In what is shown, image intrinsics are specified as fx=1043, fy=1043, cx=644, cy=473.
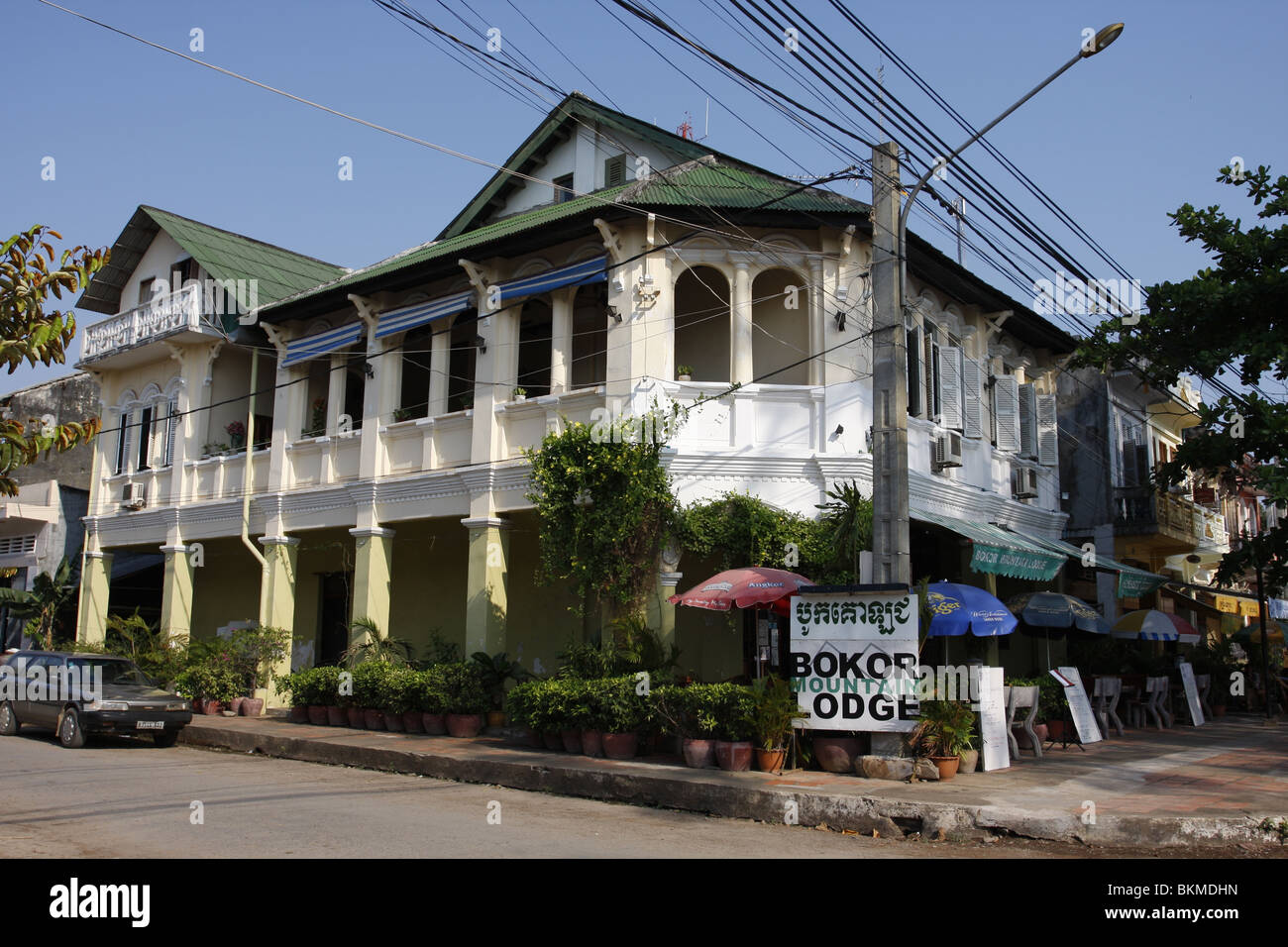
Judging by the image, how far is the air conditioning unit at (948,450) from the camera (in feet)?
52.6

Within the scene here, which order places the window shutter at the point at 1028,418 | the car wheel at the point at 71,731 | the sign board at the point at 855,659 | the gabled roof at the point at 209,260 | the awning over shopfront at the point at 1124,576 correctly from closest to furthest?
the sign board at the point at 855,659
the car wheel at the point at 71,731
the awning over shopfront at the point at 1124,576
the window shutter at the point at 1028,418
the gabled roof at the point at 209,260

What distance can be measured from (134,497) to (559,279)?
13.2m

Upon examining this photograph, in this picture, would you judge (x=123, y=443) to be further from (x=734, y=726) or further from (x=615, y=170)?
(x=734, y=726)

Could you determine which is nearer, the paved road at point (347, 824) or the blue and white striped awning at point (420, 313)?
the paved road at point (347, 824)

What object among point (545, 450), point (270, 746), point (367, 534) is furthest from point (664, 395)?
point (270, 746)

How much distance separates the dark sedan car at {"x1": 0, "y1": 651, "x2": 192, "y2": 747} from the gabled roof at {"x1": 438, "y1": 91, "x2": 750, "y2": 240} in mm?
10100

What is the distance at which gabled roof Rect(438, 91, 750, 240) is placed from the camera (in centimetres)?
1816

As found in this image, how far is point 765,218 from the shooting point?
1534 centimetres

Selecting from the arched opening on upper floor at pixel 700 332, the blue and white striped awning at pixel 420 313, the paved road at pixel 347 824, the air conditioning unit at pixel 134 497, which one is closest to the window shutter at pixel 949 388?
the arched opening on upper floor at pixel 700 332

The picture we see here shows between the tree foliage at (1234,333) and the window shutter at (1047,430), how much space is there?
12.2 feet

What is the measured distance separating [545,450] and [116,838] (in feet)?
26.3

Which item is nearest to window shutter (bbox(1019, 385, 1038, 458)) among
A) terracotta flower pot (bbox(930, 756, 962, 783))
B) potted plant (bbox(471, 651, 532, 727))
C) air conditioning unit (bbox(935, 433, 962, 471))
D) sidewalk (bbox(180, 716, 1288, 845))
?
air conditioning unit (bbox(935, 433, 962, 471))

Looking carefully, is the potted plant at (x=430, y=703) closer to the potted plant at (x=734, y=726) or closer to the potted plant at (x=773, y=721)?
the potted plant at (x=734, y=726)
